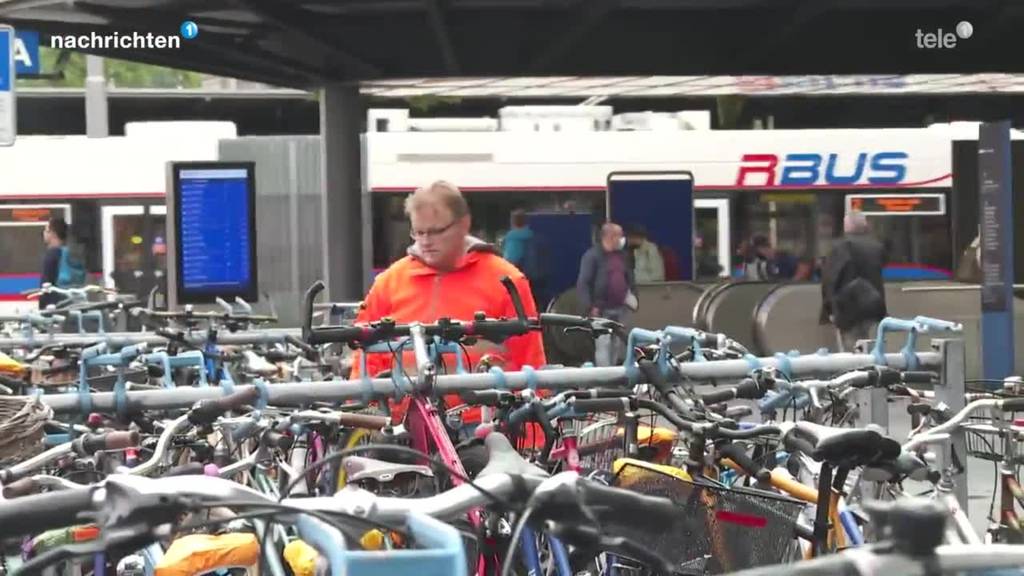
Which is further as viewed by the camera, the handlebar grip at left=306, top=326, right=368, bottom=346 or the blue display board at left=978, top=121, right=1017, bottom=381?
the blue display board at left=978, top=121, right=1017, bottom=381

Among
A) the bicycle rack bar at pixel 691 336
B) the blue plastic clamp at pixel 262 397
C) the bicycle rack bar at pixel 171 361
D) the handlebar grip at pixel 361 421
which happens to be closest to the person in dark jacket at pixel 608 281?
the bicycle rack bar at pixel 171 361

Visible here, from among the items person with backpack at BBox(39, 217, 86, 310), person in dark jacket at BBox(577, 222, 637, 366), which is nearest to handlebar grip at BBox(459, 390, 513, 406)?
person in dark jacket at BBox(577, 222, 637, 366)

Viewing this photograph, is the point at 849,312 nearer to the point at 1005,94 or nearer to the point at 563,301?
the point at 1005,94

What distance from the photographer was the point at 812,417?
6043 millimetres

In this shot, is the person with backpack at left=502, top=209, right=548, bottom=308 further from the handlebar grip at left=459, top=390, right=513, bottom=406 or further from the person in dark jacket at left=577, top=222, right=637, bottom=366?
the handlebar grip at left=459, top=390, right=513, bottom=406

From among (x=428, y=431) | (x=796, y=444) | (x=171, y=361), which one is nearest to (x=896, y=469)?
(x=796, y=444)

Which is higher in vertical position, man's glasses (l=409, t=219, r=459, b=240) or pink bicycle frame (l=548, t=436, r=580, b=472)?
man's glasses (l=409, t=219, r=459, b=240)

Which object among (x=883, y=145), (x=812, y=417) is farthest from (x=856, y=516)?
(x=883, y=145)

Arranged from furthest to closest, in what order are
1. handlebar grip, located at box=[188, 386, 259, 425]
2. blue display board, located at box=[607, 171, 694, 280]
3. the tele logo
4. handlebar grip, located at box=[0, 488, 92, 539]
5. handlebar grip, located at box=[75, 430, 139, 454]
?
blue display board, located at box=[607, 171, 694, 280] < the tele logo < handlebar grip, located at box=[188, 386, 259, 425] < handlebar grip, located at box=[75, 430, 139, 454] < handlebar grip, located at box=[0, 488, 92, 539]

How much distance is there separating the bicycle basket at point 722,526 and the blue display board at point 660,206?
15015 millimetres

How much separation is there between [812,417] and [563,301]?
1241cm

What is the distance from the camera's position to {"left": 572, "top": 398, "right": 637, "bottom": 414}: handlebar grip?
499 centimetres

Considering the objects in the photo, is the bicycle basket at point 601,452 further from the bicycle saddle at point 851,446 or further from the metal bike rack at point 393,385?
the bicycle saddle at point 851,446

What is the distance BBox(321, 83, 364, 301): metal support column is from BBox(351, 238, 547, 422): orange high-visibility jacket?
792cm
